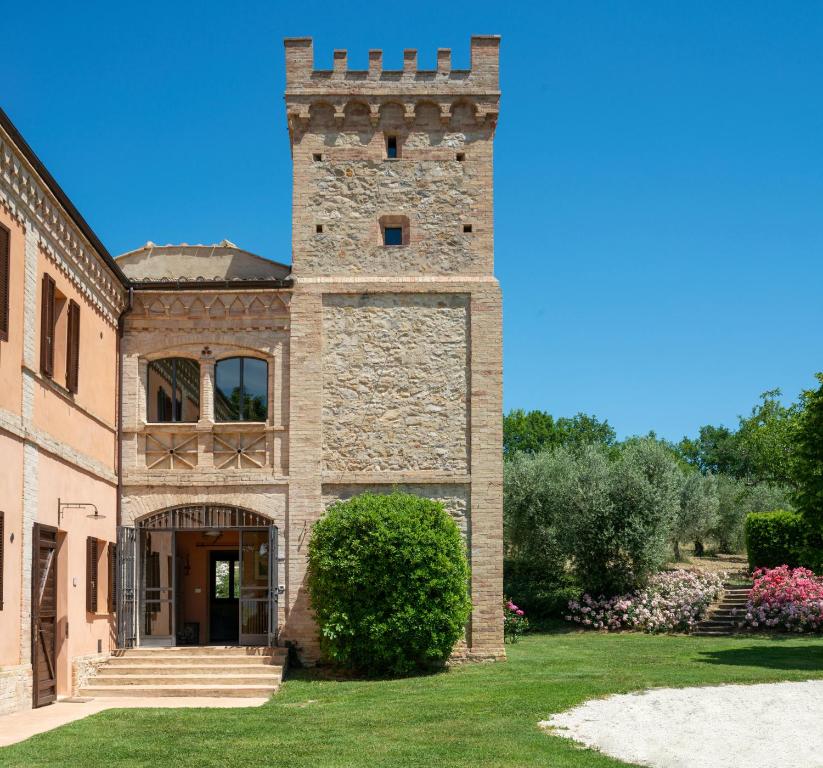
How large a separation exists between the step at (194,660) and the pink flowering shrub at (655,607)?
12.3 metres

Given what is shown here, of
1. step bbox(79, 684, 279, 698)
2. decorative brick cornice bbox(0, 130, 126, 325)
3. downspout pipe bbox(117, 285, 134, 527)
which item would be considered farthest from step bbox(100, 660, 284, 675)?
decorative brick cornice bbox(0, 130, 126, 325)

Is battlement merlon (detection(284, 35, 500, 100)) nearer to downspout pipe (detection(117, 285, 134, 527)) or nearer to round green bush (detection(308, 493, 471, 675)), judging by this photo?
downspout pipe (detection(117, 285, 134, 527))

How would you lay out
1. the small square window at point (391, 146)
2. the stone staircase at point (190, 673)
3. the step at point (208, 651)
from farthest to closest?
the small square window at point (391, 146), the step at point (208, 651), the stone staircase at point (190, 673)

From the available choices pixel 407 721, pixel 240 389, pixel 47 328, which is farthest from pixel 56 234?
pixel 407 721

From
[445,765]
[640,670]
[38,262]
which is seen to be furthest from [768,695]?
[38,262]

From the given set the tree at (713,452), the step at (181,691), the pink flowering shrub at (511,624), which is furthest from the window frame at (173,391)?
the tree at (713,452)

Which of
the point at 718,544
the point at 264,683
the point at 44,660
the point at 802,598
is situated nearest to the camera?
the point at 44,660

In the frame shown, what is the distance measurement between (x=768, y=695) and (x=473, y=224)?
10748mm

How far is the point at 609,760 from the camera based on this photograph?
1025 cm

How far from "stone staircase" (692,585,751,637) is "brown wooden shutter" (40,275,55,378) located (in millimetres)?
18429

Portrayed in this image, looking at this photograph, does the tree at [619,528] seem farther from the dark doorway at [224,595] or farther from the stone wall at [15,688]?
the stone wall at [15,688]

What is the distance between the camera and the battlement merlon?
21.3 meters

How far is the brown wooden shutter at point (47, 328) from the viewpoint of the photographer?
15.3m

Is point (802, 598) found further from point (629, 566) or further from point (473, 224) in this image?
point (473, 224)
